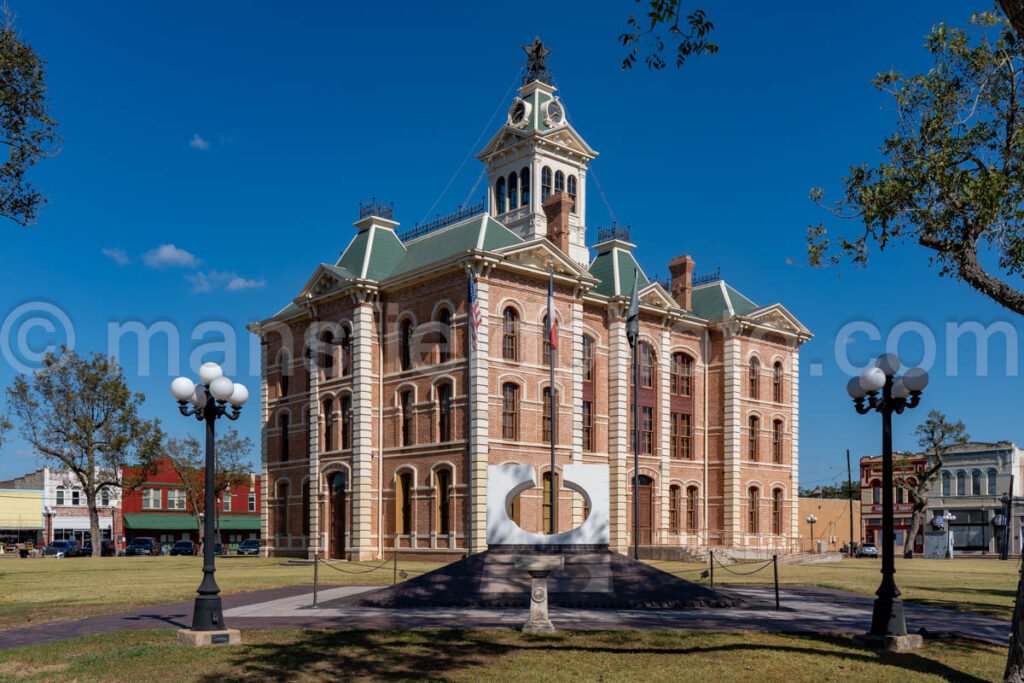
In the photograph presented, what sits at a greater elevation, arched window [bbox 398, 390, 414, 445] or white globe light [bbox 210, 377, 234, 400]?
white globe light [bbox 210, 377, 234, 400]

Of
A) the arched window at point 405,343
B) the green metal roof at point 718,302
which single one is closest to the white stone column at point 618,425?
the green metal roof at point 718,302

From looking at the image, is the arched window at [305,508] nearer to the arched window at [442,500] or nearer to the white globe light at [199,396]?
the arched window at [442,500]

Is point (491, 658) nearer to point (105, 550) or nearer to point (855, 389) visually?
point (855, 389)

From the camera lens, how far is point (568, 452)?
40375 millimetres

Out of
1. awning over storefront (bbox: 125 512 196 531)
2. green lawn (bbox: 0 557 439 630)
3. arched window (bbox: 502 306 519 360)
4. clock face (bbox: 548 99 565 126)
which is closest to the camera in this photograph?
green lawn (bbox: 0 557 439 630)

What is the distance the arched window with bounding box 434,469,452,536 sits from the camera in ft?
125

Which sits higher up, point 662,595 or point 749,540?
point 662,595

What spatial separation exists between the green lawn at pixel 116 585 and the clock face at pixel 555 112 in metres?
24.9

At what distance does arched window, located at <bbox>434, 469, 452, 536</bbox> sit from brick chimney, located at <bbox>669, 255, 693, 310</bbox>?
17.9 m

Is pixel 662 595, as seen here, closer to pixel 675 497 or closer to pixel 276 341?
pixel 675 497

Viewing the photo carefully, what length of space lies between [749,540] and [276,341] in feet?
85.7

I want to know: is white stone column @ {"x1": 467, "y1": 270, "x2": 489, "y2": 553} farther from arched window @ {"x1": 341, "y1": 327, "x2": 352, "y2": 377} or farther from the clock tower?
the clock tower

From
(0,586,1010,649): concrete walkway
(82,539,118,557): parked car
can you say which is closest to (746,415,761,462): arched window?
(0,586,1010,649): concrete walkway

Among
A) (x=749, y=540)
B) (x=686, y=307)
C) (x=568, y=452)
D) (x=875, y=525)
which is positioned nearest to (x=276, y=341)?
(x=568, y=452)
